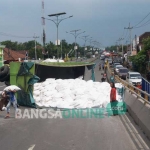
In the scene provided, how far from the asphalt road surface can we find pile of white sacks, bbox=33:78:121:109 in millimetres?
3542

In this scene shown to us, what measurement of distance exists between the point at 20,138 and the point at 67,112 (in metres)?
6.65

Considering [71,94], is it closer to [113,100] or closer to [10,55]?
[113,100]

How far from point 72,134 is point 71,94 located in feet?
29.8

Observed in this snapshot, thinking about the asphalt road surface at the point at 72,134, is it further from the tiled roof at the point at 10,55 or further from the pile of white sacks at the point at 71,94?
the tiled roof at the point at 10,55

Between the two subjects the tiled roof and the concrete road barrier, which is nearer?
the concrete road barrier

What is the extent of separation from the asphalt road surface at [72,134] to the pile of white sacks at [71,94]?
354 centimetres

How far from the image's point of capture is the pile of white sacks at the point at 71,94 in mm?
18969

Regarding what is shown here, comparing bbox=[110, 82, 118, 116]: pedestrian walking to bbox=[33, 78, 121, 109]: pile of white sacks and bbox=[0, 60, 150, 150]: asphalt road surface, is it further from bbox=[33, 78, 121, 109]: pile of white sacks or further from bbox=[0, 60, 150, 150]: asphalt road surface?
bbox=[33, 78, 121, 109]: pile of white sacks

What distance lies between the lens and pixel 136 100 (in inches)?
596

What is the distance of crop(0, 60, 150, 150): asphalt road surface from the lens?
9.80m

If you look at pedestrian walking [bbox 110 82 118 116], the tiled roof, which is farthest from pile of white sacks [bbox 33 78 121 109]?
the tiled roof

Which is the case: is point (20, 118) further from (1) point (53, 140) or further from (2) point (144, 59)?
(2) point (144, 59)

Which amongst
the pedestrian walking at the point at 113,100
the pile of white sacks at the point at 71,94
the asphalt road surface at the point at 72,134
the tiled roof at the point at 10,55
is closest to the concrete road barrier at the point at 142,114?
the asphalt road surface at the point at 72,134

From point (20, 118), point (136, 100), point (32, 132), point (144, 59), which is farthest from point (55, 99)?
point (144, 59)
